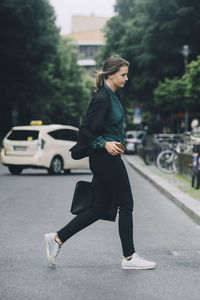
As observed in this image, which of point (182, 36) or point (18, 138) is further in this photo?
point (182, 36)

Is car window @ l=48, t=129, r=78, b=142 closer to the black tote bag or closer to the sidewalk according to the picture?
the sidewalk

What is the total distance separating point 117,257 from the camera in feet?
20.2

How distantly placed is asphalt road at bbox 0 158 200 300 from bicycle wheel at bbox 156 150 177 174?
8.20 m

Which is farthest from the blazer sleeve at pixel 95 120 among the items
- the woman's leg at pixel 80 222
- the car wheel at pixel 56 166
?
the car wheel at pixel 56 166

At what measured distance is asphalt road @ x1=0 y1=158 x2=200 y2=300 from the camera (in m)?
4.78

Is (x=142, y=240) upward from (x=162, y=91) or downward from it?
downward

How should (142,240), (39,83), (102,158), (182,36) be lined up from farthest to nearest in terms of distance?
(39,83), (182,36), (142,240), (102,158)

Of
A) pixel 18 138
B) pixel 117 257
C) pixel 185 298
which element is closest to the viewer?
pixel 185 298

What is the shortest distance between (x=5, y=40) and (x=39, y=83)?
3.57 meters

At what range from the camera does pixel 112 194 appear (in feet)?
18.3

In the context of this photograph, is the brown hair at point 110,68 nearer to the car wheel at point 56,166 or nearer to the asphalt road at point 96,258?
the asphalt road at point 96,258

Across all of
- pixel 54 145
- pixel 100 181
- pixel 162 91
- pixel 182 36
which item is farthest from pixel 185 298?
pixel 182 36

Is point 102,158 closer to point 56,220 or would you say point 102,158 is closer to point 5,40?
point 56,220

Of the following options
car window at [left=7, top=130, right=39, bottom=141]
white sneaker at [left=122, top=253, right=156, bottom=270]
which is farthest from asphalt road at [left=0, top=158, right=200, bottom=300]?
car window at [left=7, top=130, right=39, bottom=141]
